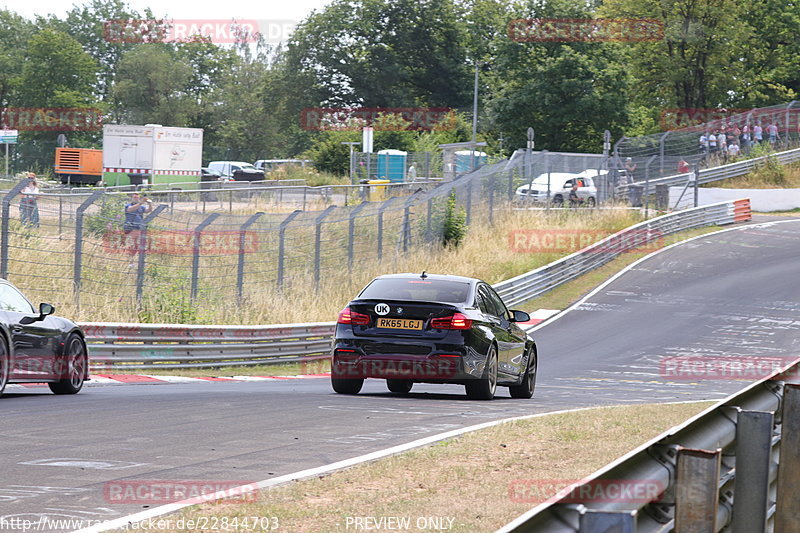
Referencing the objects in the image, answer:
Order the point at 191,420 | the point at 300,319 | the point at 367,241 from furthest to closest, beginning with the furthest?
the point at 367,241 < the point at 300,319 < the point at 191,420

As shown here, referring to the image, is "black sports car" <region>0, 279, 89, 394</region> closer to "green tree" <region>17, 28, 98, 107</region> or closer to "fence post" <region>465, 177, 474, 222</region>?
"fence post" <region>465, 177, 474, 222</region>

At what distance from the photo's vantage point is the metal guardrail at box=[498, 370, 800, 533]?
136 inches

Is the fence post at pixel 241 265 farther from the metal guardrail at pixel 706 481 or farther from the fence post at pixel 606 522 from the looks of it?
the fence post at pixel 606 522

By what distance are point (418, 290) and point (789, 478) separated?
8.47m

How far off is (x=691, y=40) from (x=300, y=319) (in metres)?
57.4

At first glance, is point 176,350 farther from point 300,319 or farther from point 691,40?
Answer: point 691,40

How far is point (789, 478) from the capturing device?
610cm

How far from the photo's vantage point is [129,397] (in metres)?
13.7

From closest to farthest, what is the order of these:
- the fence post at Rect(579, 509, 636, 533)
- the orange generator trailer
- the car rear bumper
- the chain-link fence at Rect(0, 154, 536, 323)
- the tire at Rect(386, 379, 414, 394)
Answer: the fence post at Rect(579, 509, 636, 533) → the car rear bumper → the tire at Rect(386, 379, 414, 394) → the chain-link fence at Rect(0, 154, 536, 323) → the orange generator trailer

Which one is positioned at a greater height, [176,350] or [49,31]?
[49,31]

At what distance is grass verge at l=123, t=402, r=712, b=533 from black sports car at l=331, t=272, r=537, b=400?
2.44 meters

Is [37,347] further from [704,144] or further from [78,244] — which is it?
[704,144]

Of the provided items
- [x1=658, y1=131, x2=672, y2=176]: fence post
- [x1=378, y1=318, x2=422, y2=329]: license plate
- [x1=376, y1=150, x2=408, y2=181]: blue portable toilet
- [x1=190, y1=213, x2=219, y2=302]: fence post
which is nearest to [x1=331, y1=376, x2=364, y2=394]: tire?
[x1=378, y1=318, x2=422, y2=329]: license plate

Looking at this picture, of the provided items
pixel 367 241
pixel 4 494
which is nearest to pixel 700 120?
pixel 367 241
